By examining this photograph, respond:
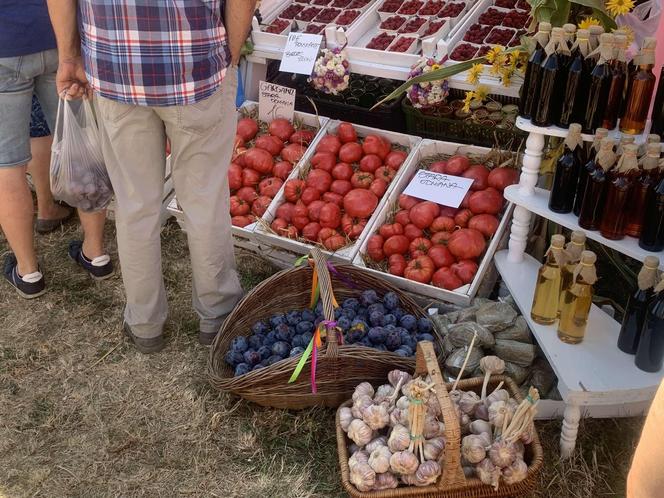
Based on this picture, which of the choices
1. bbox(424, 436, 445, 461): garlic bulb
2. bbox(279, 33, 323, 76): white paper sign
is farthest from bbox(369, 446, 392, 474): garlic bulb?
bbox(279, 33, 323, 76): white paper sign

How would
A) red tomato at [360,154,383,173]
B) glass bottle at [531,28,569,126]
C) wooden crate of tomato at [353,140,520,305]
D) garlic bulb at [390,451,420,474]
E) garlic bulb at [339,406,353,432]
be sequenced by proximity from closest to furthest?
garlic bulb at [390,451,420,474] → garlic bulb at [339,406,353,432] → glass bottle at [531,28,569,126] → wooden crate of tomato at [353,140,520,305] → red tomato at [360,154,383,173]

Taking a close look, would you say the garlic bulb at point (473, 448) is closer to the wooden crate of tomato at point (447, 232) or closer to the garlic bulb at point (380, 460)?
the garlic bulb at point (380, 460)

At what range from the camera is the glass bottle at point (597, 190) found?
7.23ft

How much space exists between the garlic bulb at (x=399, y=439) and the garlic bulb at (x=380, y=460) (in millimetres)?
22

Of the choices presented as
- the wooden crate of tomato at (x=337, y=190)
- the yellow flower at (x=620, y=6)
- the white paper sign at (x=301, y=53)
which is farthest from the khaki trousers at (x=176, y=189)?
the yellow flower at (x=620, y=6)

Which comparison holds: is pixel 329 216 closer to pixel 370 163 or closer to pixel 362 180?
pixel 362 180

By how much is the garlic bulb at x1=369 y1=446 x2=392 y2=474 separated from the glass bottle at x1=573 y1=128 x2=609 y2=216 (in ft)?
3.55

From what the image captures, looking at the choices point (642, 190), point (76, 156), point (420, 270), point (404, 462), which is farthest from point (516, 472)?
point (76, 156)

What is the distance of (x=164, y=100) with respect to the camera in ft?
7.38

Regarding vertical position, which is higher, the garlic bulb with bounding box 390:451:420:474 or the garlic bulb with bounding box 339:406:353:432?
the garlic bulb with bounding box 390:451:420:474

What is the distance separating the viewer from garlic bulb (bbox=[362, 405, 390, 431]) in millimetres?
2119

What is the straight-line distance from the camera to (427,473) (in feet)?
6.41

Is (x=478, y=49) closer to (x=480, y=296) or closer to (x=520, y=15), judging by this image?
(x=520, y=15)

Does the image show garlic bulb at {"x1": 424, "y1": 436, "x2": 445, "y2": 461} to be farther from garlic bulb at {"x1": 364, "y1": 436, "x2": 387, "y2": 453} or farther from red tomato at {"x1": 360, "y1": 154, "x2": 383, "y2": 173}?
red tomato at {"x1": 360, "y1": 154, "x2": 383, "y2": 173}
